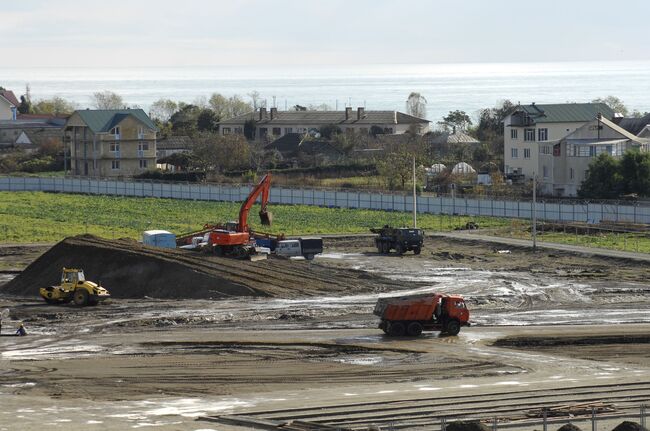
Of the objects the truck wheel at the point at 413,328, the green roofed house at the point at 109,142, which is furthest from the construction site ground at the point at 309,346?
the green roofed house at the point at 109,142

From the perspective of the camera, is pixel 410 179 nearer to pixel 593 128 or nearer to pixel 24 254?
pixel 593 128

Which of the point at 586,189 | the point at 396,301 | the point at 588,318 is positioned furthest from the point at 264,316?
the point at 586,189

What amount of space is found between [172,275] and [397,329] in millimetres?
14367

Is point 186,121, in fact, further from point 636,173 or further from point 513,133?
point 636,173

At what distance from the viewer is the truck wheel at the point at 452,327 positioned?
44594 millimetres

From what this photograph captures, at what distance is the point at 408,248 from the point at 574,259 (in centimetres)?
892

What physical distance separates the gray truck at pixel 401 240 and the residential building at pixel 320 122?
274 ft

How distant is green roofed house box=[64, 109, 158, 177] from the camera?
128 m

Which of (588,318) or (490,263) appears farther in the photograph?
(490,263)

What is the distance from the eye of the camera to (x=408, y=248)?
69.6 metres

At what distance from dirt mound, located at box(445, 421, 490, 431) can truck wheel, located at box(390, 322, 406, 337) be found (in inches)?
627

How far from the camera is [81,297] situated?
51562mm

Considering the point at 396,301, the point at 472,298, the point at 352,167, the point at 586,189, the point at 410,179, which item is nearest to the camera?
the point at 396,301

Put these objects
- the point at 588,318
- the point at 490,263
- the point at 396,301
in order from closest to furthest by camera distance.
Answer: the point at 396,301 → the point at 588,318 → the point at 490,263
